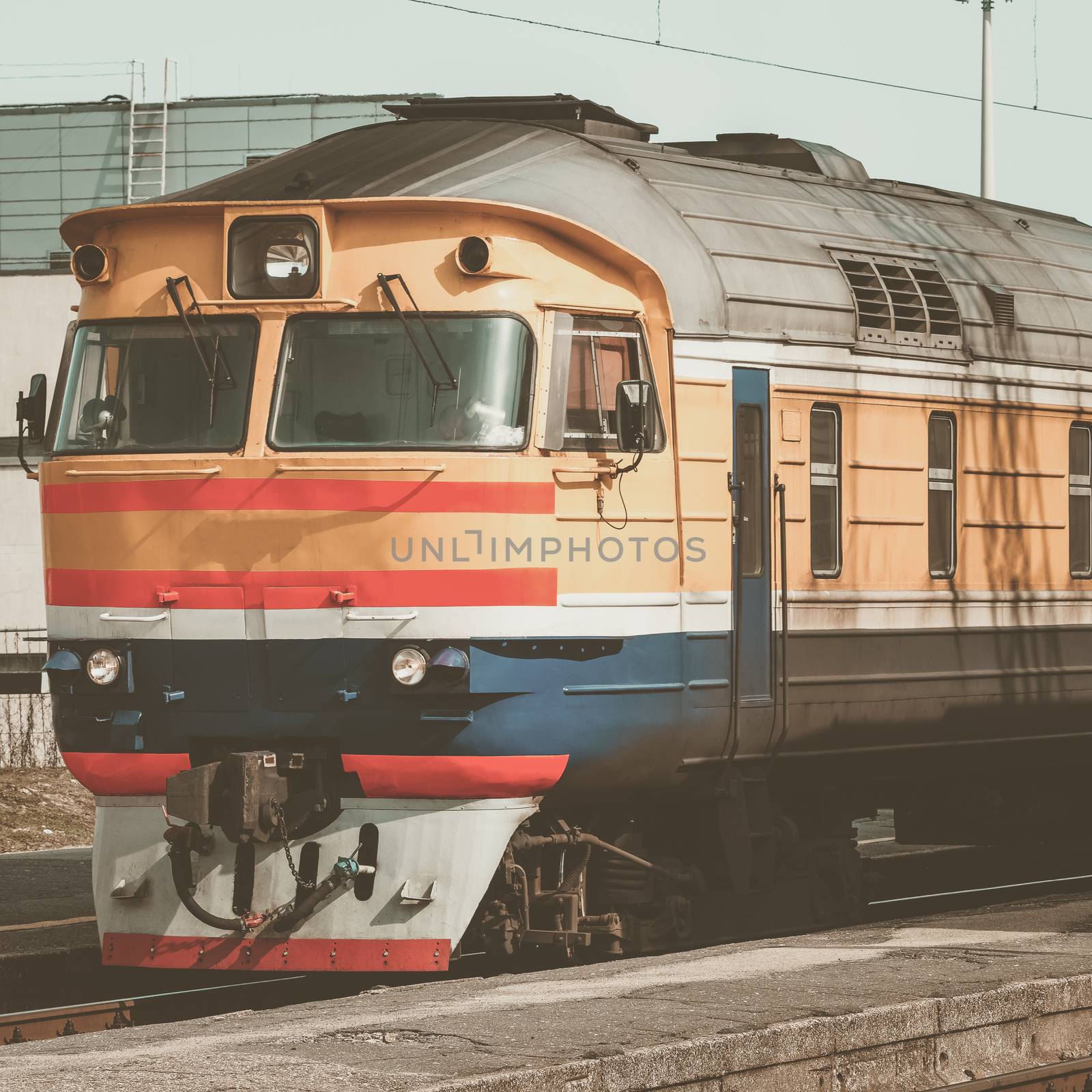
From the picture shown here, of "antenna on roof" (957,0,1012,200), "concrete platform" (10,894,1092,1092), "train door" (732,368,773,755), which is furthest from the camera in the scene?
"antenna on roof" (957,0,1012,200)

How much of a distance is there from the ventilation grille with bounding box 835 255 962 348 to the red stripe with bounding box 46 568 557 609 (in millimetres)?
2681

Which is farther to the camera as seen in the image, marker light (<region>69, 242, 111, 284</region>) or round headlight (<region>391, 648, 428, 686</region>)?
marker light (<region>69, 242, 111, 284</region>)

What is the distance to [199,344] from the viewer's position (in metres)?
9.00

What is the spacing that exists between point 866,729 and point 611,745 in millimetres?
1901

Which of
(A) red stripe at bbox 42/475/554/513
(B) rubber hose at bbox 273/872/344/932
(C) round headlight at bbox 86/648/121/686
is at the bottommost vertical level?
(B) rubber hose at bbox 273/872/344/932

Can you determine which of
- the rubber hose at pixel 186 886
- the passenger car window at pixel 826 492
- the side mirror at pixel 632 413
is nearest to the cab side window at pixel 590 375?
the side mirror at pixel 632 413

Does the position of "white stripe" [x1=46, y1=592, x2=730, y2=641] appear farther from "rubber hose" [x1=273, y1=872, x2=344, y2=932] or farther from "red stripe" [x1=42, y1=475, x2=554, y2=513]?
"rubber hose" [x1=273, y1=872, x2=344, y2=932]

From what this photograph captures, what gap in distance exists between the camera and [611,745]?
905 centimetres

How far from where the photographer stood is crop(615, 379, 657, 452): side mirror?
882 cm

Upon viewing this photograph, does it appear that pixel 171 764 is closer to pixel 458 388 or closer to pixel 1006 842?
pixel 458 388


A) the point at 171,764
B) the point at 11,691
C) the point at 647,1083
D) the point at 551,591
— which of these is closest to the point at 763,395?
the point at 551,591

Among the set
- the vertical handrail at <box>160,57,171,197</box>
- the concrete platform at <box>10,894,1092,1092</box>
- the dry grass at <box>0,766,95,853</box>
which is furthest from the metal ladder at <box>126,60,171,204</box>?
the concrete platform at <box>10,894,1092,1092</box>

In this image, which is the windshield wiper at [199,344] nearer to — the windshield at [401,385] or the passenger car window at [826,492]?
the windshield at [401,385]

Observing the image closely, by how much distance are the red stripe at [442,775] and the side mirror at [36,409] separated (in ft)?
7.84
